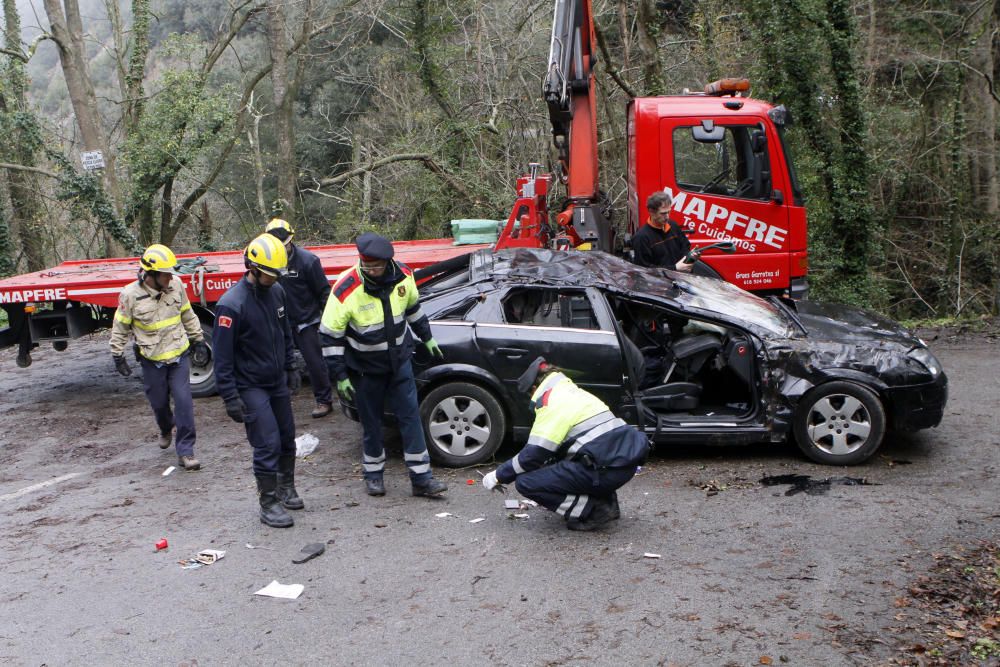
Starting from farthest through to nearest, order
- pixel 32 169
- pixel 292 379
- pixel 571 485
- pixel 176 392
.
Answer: pixel 32 169
pixel 176 392
pixel 292 379
pixel 571 485

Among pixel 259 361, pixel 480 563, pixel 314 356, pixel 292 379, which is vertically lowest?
pixel 480 563

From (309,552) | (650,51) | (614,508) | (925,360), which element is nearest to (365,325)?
(309,552)

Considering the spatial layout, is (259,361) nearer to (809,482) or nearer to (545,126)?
(809,482)

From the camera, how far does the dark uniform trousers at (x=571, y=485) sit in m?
Answer: 5.09

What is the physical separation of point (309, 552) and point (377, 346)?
141cm

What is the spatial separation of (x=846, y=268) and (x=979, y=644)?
9505 mm

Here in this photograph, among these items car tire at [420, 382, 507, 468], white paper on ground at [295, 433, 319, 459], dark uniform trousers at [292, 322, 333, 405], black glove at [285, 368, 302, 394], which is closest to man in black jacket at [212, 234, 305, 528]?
black glove at [285, 368, 302, 394]

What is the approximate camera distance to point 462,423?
6.37 m

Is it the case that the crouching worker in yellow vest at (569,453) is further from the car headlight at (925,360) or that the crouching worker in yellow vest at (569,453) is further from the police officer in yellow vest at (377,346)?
the car headlight at (925,360)

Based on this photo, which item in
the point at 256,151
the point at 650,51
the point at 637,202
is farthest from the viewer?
the point at 256,151

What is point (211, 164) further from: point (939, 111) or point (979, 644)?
point (979, 644)

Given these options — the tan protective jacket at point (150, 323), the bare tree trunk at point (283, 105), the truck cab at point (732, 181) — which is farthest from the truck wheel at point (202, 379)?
the bare tree trunk at point (283, 105)

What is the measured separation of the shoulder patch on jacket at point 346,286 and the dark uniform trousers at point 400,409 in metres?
0.57

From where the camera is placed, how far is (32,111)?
18031 millimetres
